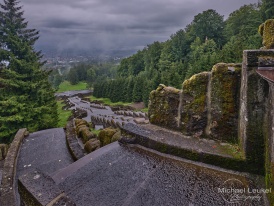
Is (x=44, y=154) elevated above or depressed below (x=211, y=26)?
below

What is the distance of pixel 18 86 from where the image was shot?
16891 millimetres

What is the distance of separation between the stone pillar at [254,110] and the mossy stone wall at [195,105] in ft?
2.99

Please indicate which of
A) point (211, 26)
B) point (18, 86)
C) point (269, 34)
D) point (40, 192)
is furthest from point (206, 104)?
point (211, 26)

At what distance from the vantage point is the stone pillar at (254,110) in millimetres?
3266

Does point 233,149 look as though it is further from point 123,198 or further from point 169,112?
point 123,198

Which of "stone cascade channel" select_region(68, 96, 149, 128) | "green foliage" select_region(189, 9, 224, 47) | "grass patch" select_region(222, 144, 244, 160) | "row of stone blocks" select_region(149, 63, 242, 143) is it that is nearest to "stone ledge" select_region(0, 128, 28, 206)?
"stone cascade channel" select_region(68, 96, 149, 128)

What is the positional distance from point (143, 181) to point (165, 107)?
1.74 metres

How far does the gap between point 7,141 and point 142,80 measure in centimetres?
3910

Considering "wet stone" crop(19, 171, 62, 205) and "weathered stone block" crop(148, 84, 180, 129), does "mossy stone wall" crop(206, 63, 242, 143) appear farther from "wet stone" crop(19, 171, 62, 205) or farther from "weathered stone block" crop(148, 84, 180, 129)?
"wet stone" crop(19, 171, 62, 205)

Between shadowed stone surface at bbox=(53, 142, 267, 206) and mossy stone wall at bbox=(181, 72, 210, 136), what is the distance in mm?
789

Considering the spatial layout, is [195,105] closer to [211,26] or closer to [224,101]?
[224,101]

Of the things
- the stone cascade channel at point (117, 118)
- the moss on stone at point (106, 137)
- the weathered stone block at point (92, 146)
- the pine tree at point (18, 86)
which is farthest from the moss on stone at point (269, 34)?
the pine tree at point (18, 86)

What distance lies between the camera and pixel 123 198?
3564mm

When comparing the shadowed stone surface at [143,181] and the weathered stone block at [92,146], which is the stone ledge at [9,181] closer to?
the shadowed stone surface at [143,181]
